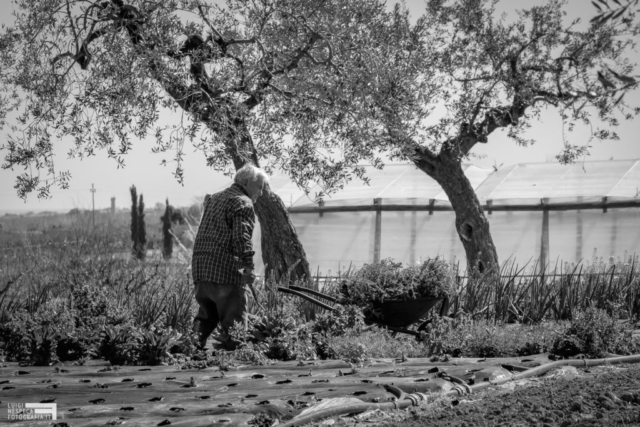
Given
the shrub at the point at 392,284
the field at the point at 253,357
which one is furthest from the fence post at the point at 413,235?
the shrub at the point at 392,284

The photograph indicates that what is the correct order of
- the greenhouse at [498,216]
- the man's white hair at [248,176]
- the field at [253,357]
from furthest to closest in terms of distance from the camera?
the greenhouse at [498,216]
the man's white hair at [248,176]
the field at [253,357]

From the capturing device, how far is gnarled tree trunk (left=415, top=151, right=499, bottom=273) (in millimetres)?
14500

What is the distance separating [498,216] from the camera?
18.8 meters

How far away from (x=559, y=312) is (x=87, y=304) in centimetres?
559

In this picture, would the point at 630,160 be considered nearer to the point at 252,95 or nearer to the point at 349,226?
the point at 349,226

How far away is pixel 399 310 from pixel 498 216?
1213 centimetres

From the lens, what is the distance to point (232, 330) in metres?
6.59

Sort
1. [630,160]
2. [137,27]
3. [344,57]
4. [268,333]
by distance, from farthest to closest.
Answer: [630,160], [344,57], [137,27], [268,333]

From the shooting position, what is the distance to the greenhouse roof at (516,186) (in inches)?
705

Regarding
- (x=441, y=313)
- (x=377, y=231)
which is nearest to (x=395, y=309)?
(x=441, y=313)

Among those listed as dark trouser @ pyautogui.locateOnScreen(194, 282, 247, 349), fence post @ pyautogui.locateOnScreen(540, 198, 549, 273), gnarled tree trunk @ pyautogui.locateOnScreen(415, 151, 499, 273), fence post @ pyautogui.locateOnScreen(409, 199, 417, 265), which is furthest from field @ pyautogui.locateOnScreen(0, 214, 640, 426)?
fence post @ pyautogui.locateOnScreen(409, 199, 417, 265)

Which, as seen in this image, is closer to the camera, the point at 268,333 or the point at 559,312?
the point at 268,333

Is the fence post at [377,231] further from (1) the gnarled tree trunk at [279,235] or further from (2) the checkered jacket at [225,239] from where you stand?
(2) the checkered jacket at [225,239]

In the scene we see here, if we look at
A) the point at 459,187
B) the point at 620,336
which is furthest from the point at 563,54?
the point at 620,336
